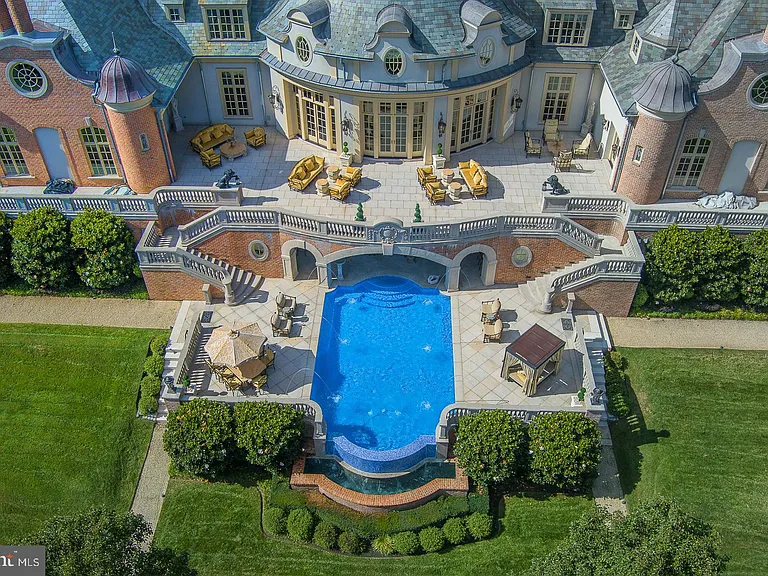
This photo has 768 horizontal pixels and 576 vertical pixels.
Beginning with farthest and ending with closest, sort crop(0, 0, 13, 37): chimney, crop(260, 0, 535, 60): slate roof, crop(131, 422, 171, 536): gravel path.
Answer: crop(260, 0, 535, 60): slate roof → crop(0, 0, 13, 37): chimney → crop(131, 422, 171, 536): gravel path

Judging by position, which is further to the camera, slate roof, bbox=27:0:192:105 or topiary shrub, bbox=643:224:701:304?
slate roof, bbox=27:0:192:105

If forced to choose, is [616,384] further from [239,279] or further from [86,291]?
[86,291]

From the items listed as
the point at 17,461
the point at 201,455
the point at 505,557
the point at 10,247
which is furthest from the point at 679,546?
the point at 10,247

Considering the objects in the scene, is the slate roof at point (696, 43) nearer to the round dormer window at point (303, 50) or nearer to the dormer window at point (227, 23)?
the round dormer window at point (303, 50)

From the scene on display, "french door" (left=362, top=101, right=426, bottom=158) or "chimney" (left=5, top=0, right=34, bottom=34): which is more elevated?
"chimney" (left=5, top=0, right=34, bottom=34)

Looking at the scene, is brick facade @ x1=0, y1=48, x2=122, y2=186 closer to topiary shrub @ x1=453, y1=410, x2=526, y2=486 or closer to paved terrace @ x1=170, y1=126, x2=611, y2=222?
paved terrace @ x1=170, y1=126, x2=611, y2=222

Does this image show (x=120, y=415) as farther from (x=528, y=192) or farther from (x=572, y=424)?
(x=528, y=192)

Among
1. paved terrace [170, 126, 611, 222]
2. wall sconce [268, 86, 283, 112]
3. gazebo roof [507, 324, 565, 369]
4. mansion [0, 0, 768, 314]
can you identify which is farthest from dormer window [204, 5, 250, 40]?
gazebo roof [507, 324, 565, 369]
